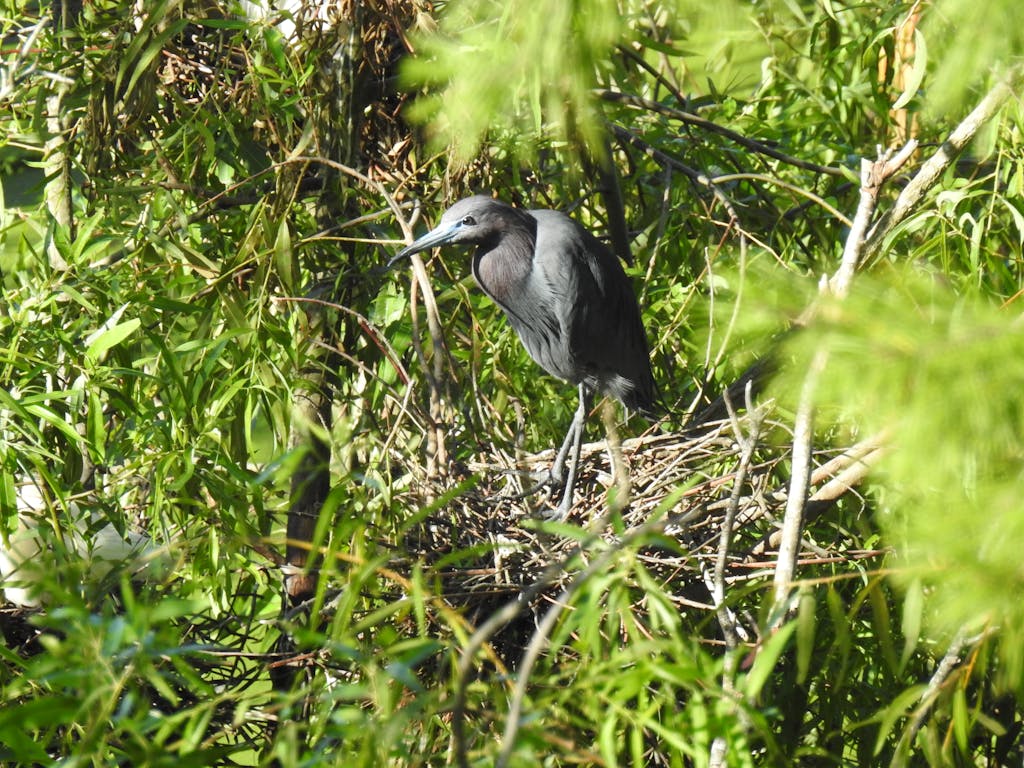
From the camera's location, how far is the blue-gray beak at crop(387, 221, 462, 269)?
2.32m

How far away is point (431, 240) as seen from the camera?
241 cm

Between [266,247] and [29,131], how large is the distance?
0.56 m

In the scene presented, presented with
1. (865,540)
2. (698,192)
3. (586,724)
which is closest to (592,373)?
(698,192)

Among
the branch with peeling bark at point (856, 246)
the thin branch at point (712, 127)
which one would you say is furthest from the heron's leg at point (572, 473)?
the branch with peeling bark at point (856, 246)

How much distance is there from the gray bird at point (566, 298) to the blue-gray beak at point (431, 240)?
0.16 m

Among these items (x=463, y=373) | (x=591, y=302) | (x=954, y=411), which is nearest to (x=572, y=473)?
(x=463, y=373)

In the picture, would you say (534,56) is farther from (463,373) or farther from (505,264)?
(505,264)

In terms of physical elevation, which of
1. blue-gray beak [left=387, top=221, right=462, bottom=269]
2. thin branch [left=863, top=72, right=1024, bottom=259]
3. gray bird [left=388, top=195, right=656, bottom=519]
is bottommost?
gray bird [left=388, top=195, right=656, bottom=519]

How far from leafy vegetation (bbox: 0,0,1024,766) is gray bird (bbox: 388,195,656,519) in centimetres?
7

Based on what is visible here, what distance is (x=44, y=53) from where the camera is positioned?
228 centimetres

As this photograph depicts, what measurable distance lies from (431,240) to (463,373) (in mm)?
266

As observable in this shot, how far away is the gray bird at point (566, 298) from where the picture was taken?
267cm

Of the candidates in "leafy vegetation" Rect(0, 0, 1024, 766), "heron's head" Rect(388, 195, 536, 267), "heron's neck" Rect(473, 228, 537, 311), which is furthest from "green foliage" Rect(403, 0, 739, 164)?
"heron's neck" Rect(473, 228, 537, 311)

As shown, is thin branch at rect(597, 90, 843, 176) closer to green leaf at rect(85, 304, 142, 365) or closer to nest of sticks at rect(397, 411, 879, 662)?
nest of sticks at rect(397, 411, 879, 662)
